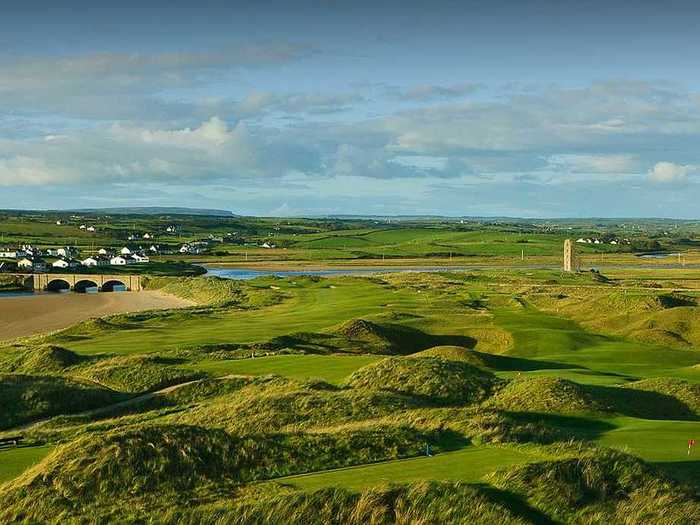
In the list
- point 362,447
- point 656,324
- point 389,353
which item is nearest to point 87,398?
point 362,447

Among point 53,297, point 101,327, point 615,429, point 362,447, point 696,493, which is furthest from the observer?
point 53,297

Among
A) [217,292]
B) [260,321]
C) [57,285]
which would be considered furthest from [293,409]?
[57,285]

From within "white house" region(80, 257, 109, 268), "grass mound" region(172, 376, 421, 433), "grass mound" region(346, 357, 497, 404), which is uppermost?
"grass mound" region(172, 376, 421, 433)

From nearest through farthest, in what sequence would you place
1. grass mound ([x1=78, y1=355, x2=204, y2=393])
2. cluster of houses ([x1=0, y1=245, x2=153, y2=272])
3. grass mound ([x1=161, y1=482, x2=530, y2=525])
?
grass mound ([x1=161, y1=482, x2=530, y2=525])
grass mound ([x1=78, y1=355, x2=204, y2=393])
cluster of houses ([x1=0, y1=245, x2=153, y2=272])

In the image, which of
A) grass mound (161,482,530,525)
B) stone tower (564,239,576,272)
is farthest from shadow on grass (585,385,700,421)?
stone tower (564,239,576,272)

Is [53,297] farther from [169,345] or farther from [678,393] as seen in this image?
[678,393]

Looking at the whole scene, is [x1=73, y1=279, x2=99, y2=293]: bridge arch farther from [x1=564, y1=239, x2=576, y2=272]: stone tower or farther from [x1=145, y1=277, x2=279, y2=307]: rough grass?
[x1=564, y1=239, x2=576, y2=272]: stone tower
